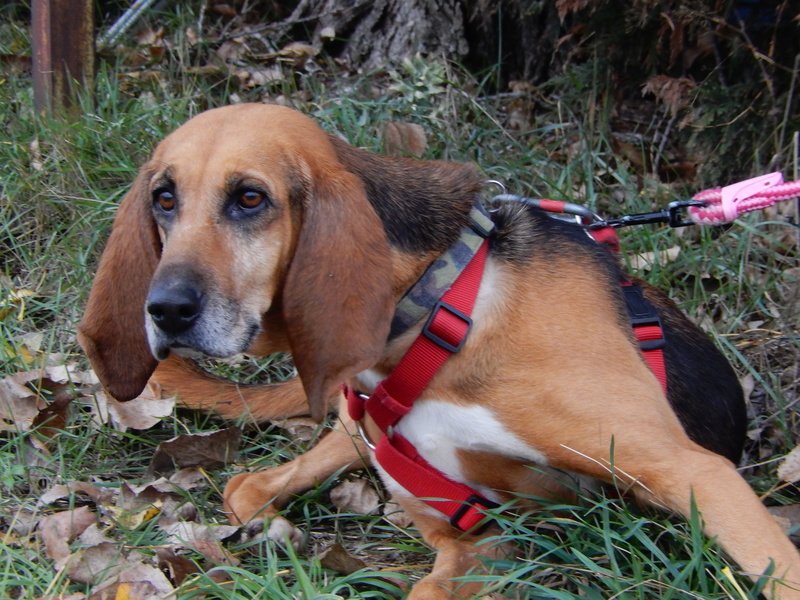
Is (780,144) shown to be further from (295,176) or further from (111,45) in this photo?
(111,45)

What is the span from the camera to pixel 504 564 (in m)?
2.50

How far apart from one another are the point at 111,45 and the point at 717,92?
365cm

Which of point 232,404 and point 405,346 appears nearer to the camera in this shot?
point 405,346

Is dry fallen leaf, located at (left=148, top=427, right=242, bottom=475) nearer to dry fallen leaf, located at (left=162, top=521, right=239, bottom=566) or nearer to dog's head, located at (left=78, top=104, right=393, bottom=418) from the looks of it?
dry fallen leaf, located at (left=162, top=521, right=239, bottom=566)

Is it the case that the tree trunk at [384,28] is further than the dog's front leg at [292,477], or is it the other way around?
the tree trunk at [384,28]

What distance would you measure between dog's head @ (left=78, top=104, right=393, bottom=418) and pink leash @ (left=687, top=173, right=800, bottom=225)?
1334mm

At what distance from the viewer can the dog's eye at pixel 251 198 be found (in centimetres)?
238

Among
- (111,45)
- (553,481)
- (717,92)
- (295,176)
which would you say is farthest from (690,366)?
(111,45)

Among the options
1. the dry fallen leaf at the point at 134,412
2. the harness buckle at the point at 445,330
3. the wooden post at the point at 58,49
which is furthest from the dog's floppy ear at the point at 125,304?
the wooden post at the point at 58,49

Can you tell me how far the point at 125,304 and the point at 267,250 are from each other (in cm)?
58

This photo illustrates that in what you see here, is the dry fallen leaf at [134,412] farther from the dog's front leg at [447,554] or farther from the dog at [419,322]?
the dog's front leg at [447,554]

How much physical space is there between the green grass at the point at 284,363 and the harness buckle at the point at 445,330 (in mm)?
571

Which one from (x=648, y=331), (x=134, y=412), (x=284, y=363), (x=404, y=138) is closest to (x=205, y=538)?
(x=134, y=412)

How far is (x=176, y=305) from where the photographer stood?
7.30 ft
